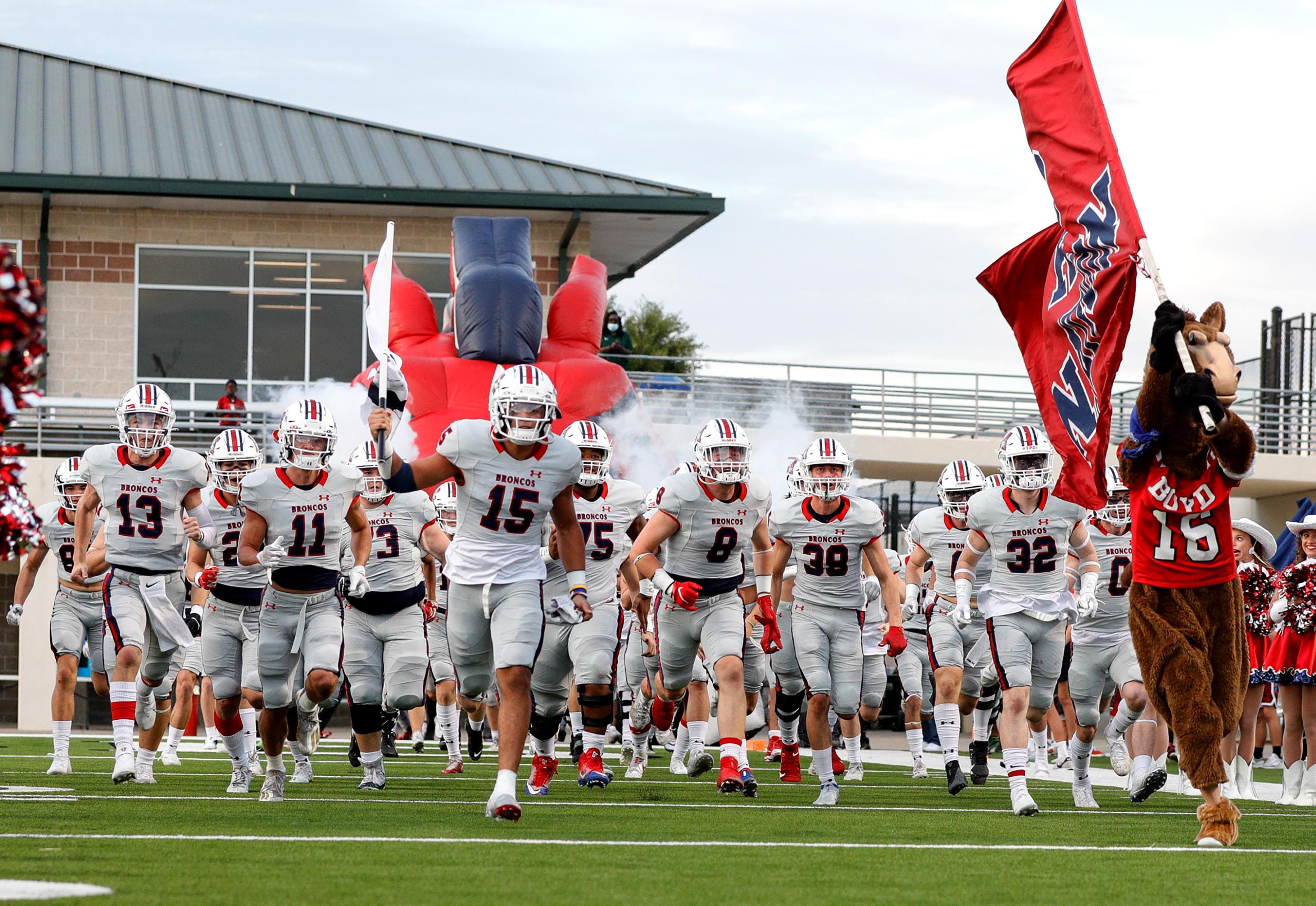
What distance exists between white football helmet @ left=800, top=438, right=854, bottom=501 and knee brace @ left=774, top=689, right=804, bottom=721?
5.37ft

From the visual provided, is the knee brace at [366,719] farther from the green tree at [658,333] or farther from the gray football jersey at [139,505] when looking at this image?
the green tree at [658,333]

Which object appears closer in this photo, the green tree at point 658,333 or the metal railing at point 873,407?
the metal railing at point 873,407

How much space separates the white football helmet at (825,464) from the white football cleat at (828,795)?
1902 mm

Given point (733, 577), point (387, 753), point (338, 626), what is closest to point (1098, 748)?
point (387, 753)

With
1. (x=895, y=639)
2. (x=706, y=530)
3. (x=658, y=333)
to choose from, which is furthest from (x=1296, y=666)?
(x=658, y=333)

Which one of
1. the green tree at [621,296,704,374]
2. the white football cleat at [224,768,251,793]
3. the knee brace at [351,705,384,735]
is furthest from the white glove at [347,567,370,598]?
the green tree at [621,296,704,374]

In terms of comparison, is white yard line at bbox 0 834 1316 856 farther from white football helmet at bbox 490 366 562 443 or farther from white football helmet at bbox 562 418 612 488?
white football helmet at bbox 562 418 612 488

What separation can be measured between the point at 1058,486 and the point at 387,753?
8.32m

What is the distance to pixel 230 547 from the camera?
10773 mm

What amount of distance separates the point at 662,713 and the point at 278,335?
15.1 metres

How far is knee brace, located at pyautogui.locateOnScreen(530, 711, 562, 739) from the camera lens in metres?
10.1

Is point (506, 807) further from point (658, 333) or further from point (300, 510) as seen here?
point (658, 333)

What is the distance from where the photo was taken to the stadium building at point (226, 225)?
23.9 metres

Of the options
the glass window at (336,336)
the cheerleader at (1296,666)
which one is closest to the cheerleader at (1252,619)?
the cheerleader at (1296,666)
